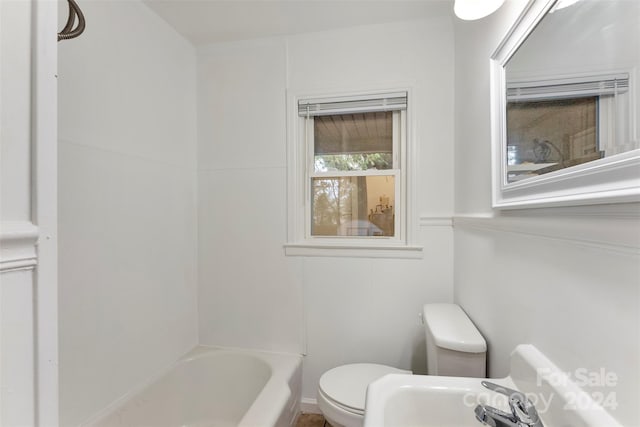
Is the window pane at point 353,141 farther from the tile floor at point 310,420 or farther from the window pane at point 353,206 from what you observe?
the tile floor at point 310,420

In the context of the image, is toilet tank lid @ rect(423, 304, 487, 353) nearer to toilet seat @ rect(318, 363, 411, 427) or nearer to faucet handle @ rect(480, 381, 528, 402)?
faucet handle @ rect(480, 381, 528, 402)

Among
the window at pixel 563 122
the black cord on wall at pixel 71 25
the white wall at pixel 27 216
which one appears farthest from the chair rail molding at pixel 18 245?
the window at pixel 563 122

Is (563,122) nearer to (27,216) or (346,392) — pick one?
(27,216)

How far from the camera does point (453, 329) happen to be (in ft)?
3.92

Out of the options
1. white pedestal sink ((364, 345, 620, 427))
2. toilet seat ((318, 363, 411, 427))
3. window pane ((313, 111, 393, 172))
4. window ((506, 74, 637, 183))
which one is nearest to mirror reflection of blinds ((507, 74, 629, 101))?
window ((506, 74, 637, 183))

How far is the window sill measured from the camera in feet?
5.56

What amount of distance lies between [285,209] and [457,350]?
3.96ft

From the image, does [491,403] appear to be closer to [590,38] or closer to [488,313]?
[488,313]

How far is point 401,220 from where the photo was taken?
179 centimetres

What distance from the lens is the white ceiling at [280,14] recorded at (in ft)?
5.04

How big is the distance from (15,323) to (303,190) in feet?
5.02

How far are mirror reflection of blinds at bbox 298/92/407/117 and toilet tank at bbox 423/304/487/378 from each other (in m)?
1.26

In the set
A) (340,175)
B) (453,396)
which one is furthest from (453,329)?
(340,175)

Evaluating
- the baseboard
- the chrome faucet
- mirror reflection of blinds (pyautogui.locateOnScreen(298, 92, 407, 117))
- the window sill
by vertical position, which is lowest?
the baseboard
